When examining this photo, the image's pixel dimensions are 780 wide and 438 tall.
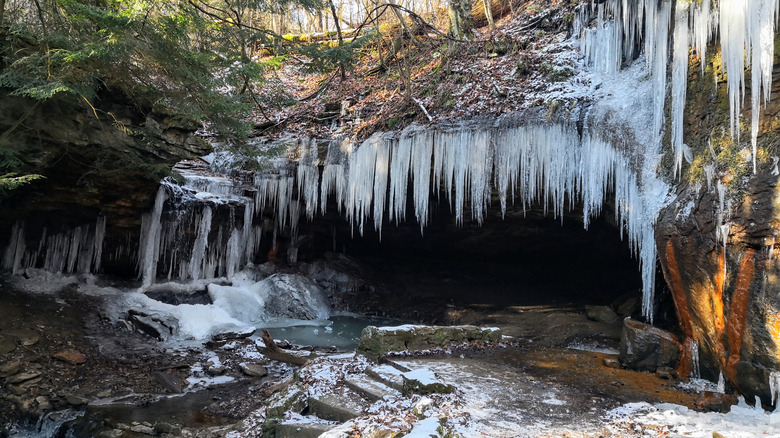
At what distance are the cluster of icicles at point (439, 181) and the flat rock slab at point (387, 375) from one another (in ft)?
14.0

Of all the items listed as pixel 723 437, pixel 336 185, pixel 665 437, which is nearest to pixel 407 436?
pixel 665 437

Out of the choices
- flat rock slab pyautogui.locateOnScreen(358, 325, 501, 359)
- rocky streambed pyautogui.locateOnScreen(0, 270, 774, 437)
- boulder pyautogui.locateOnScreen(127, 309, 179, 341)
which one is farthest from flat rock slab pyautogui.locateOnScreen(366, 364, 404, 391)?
boulder pyautogui.locateOnScreen(127, 309, 179, 341)

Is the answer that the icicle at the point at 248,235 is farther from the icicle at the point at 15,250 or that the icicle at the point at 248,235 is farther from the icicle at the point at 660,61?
the icicle at the point at 660,61

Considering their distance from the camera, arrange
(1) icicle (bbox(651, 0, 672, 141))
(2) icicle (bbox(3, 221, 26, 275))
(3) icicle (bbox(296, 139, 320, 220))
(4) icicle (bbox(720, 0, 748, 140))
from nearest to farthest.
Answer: (4) icicle (bbox(720, 0, 748, 140)) → (1) icicle (bbox(651, 0, 672, 141)) → (2) icicle (bbox(3, 221, 26, 275)) → (3) icicle (bbox(296, 139, 320, 220))

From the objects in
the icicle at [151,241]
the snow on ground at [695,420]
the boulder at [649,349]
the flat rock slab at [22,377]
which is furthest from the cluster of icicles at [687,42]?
the icicle at [151,241]

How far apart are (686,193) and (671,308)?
9.76ft

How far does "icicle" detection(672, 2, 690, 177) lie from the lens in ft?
20.5

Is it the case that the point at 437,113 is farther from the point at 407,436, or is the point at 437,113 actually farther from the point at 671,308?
the point at 407,436

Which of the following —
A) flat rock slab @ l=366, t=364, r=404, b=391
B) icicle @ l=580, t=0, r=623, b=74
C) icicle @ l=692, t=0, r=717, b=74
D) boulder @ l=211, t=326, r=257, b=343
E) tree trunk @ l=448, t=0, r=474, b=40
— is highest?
tree trunk @ l=448, t=0, r=474, b=40

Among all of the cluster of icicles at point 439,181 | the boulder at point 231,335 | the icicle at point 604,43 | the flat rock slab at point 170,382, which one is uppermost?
the icicle at point 604,43

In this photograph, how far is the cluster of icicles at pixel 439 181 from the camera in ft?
26.4

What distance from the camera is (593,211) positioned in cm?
922

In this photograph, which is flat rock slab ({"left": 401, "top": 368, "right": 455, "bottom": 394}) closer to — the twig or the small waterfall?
the small waterfall

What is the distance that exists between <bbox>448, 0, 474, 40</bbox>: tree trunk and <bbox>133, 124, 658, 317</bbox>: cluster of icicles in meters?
5.09
